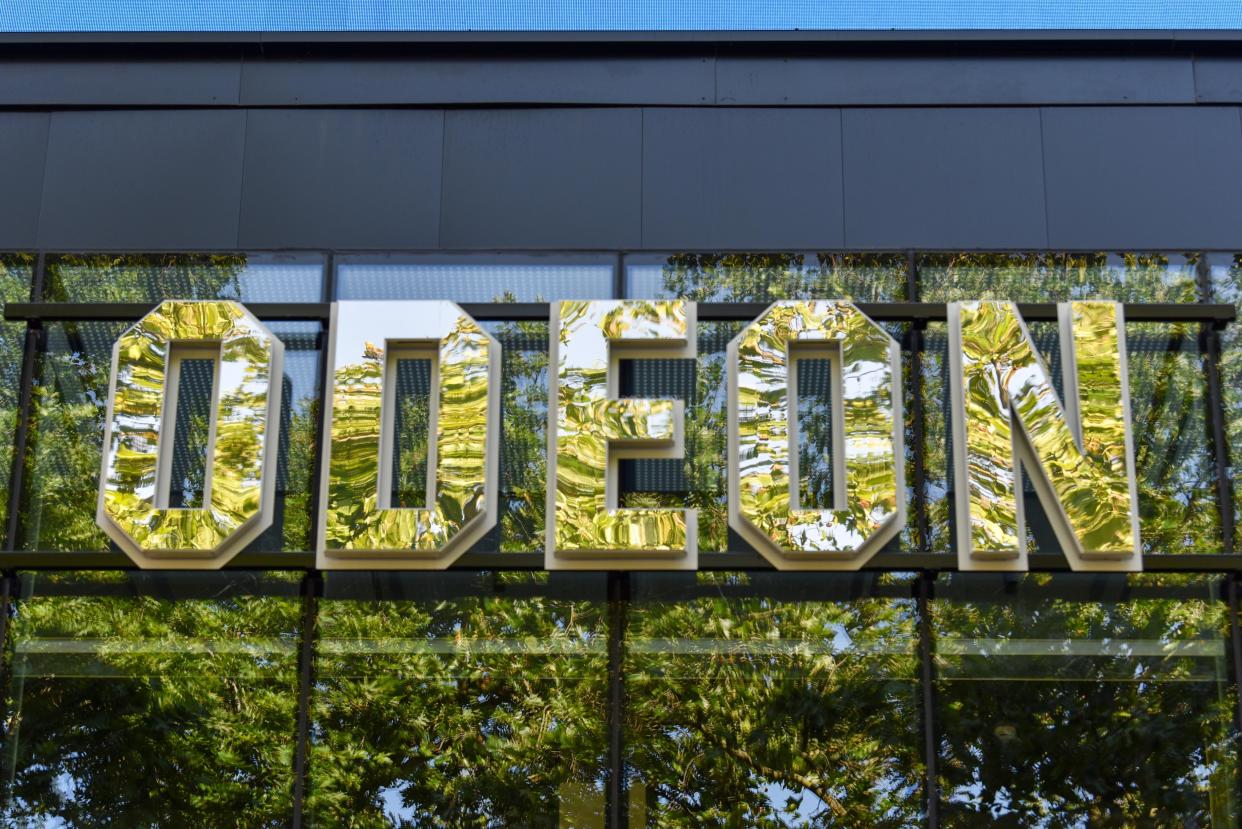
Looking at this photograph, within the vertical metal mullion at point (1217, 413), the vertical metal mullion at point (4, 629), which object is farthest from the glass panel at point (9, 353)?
the vertical metal mullion at point (1217, 413)

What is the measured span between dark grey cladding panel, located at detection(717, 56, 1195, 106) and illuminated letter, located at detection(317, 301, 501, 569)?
11.9 ft

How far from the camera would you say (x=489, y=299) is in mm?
10477

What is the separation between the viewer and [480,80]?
12.1m

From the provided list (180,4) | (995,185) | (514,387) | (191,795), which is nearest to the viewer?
(191,795)

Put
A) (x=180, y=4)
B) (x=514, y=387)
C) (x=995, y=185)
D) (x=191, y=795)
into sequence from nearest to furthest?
(x=191, y=795) → (x=514, y=387) → (x=995, y=185) → (x=180, y=4)

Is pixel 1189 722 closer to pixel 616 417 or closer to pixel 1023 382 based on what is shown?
pixel 1023 382

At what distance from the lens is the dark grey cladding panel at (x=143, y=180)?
38.6ft

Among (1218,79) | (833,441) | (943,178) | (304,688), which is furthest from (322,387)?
(1218,79)

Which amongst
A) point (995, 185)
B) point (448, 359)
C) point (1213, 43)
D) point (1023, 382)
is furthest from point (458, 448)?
point (1213, 43)

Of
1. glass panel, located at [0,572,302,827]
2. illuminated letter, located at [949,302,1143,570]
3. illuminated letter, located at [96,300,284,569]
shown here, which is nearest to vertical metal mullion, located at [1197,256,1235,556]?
illuminated letter, located at [949,302,1143,570]

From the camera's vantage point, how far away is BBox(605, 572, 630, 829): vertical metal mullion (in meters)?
9.37

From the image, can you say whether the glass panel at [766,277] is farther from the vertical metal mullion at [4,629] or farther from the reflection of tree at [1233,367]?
the vertical metal mullion at [4,629]

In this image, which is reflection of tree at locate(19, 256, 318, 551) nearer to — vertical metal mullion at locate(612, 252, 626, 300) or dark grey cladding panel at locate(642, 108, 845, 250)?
vertical metal mullion at locate(612, 252, 626, 300)

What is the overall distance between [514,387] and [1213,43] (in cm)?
664
